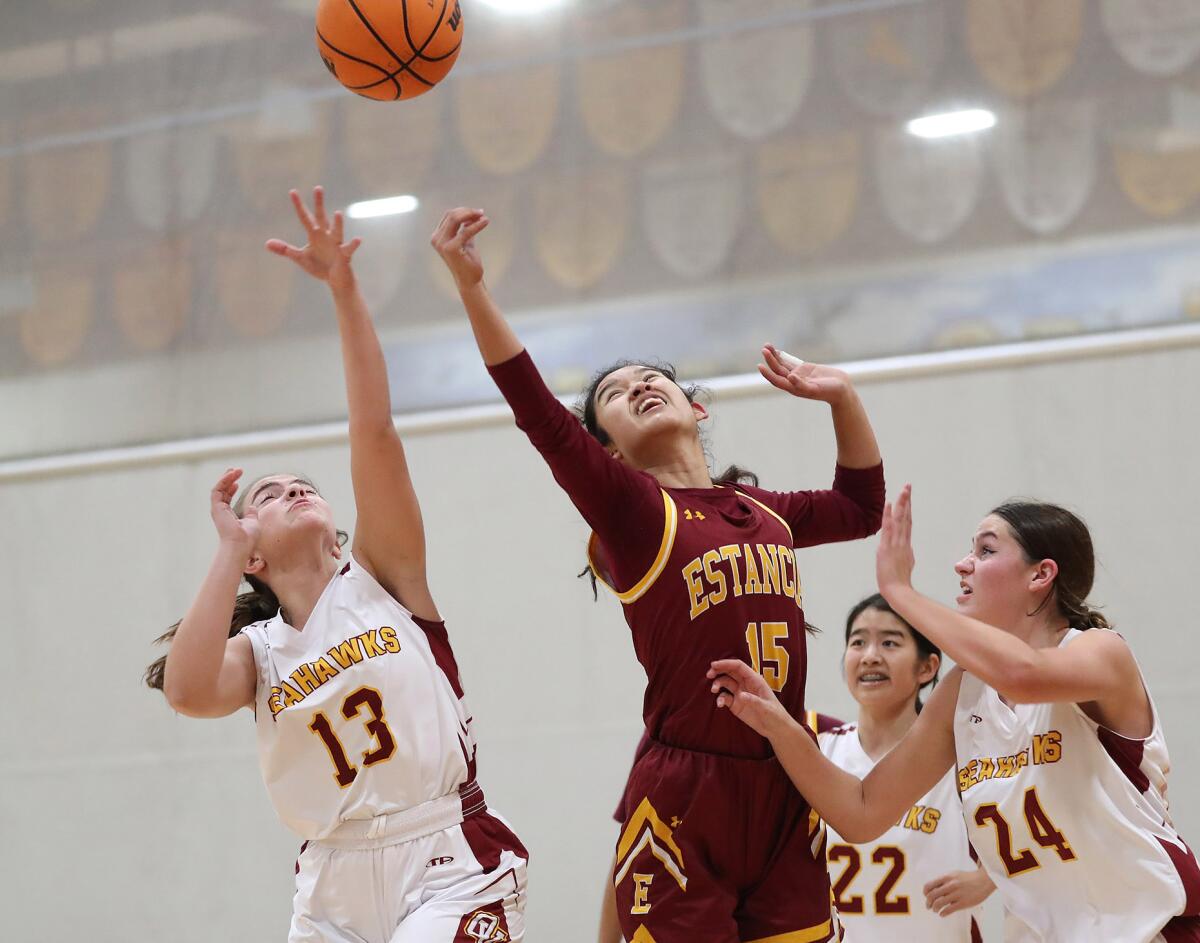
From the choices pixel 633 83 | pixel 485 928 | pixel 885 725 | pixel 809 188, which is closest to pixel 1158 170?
pixel 809 188

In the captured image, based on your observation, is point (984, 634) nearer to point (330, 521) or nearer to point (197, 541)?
point (330, 521)

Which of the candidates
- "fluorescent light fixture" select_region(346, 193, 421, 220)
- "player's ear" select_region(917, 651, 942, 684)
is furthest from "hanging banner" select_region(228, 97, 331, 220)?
"player's ear" select_region(917, 651, 942, 684)

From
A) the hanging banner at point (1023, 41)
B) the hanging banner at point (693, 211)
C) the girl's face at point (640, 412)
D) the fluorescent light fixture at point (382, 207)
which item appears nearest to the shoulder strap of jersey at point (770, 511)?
the girl's face at point (640, 412)

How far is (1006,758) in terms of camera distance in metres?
3.18

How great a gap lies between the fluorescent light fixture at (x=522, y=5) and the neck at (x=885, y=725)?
4306 millimetres

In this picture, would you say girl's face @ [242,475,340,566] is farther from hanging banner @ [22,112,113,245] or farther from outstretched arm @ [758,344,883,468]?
hanging banner @ [22,112,113,245]

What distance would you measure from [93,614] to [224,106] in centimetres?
295

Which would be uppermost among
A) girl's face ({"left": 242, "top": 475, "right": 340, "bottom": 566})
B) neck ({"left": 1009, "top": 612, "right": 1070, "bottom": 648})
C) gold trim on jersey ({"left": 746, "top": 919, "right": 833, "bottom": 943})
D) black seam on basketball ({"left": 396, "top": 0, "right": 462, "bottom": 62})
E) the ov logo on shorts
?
black seam on basketball ({"left": 396, "top": 0, "right": 462, "bottom": 62})

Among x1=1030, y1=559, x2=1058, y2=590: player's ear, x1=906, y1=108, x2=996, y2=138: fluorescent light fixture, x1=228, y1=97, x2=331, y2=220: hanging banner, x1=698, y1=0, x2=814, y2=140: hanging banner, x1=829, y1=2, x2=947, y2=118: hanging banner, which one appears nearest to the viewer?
x1=1030, y1=559, x2=1058, y2=590: player's ear

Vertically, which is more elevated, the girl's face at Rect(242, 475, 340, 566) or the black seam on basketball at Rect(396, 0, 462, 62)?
the black seam on basketball at Rect(396, 0, 462, 62)

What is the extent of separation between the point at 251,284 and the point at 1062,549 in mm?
5581

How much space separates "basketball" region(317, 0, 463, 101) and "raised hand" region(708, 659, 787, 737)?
77.5 inches

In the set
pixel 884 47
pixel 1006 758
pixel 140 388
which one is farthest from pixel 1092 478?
pixel 140 388

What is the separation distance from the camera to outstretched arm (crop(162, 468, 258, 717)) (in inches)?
129
